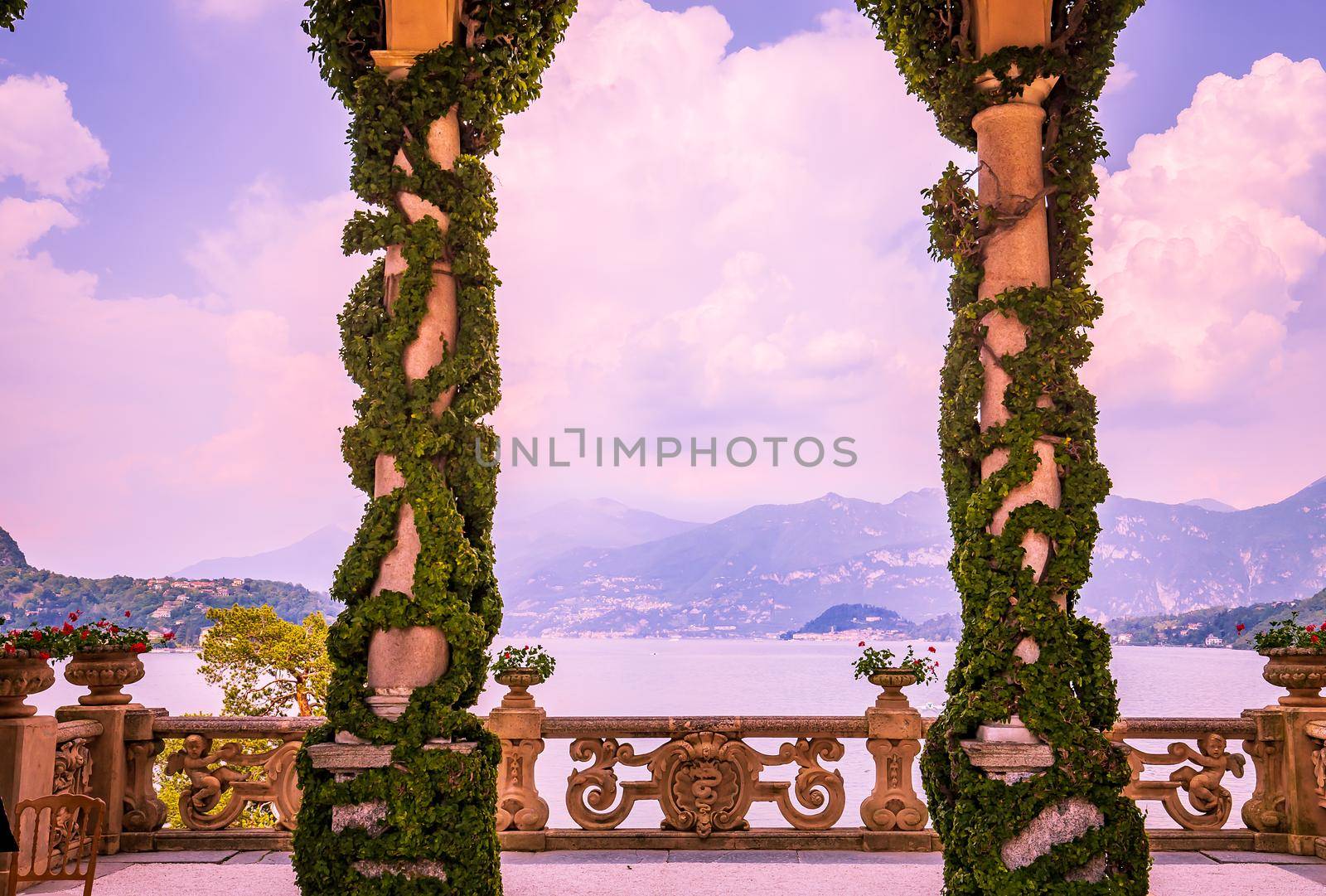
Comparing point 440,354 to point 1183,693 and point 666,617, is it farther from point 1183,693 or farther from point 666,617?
point 666,617

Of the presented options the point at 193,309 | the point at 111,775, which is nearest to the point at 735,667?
the point at 193,309

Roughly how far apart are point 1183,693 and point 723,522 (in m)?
100

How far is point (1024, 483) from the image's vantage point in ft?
15.6

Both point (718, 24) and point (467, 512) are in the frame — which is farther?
point (718, 24)

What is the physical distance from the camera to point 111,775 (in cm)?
640

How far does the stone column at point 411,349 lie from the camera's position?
4.71m

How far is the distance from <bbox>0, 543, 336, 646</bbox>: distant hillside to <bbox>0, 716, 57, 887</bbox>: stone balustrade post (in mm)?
23476

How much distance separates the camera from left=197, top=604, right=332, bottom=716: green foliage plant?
19844mm

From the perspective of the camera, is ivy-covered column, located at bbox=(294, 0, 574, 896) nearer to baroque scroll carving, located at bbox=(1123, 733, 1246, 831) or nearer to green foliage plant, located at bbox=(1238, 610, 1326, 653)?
baroque scroll carving, located at bbox=(1123, 733, 1246, 831)

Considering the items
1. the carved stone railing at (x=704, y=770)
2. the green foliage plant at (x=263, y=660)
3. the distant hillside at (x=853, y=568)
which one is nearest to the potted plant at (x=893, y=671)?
the carved stone railing at (x=704, y=770)

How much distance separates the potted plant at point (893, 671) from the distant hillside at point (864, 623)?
98.7m

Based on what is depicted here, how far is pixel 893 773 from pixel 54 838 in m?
4.97

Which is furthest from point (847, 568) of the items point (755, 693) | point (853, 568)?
point (755, 693)

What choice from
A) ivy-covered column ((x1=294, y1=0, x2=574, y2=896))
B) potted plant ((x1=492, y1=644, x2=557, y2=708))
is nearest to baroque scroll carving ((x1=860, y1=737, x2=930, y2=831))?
potted plant ((x1=492, y1=644, x2=557, y2=708))
